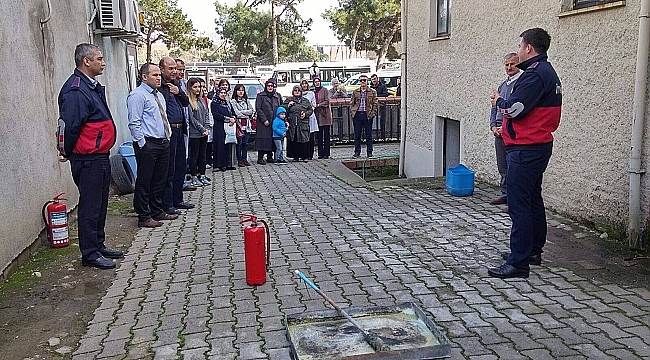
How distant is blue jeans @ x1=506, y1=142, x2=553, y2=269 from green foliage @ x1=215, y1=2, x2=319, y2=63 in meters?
41.1

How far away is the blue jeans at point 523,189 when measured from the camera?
4.75 metres

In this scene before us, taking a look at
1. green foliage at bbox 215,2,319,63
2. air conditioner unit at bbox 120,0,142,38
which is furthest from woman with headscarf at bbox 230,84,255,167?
green foliage at bbox 215,2,319,63

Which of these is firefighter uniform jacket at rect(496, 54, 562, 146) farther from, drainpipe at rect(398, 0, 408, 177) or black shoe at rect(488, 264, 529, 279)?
drainpipe at rect(398, 0, 408, 177)

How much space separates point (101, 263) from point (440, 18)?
7.55 meters

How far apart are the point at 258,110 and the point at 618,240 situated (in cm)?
776

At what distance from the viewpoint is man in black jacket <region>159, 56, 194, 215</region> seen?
7199mm

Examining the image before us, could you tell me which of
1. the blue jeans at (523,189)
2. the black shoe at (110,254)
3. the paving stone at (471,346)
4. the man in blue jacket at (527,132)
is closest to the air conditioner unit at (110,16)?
the black shoe at (110,254)

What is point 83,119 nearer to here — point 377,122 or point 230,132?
point 230,132

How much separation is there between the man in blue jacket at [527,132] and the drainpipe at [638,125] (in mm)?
1116

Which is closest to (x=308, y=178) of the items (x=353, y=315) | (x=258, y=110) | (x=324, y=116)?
(x=258, y=110)

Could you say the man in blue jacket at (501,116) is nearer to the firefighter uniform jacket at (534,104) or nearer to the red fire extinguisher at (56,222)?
the firefighter uniform jacket at (534,104)

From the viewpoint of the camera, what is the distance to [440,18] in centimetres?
1055

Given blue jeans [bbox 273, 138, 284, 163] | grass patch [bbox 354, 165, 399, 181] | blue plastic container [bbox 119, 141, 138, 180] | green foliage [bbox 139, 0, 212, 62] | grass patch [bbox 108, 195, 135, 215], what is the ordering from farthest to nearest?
green foliage [bbox 139, 0, 212, 62]
grass patch [bbox 354, 165, 399, 181]
blue jeans [bbox 273, 138, 284, 163]
blue plastic container [bbox 119, 141, 138, 180]
grass patch [bbox 108, 195, 135, 215]

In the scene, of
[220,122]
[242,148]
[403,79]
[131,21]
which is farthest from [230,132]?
[403,79]
